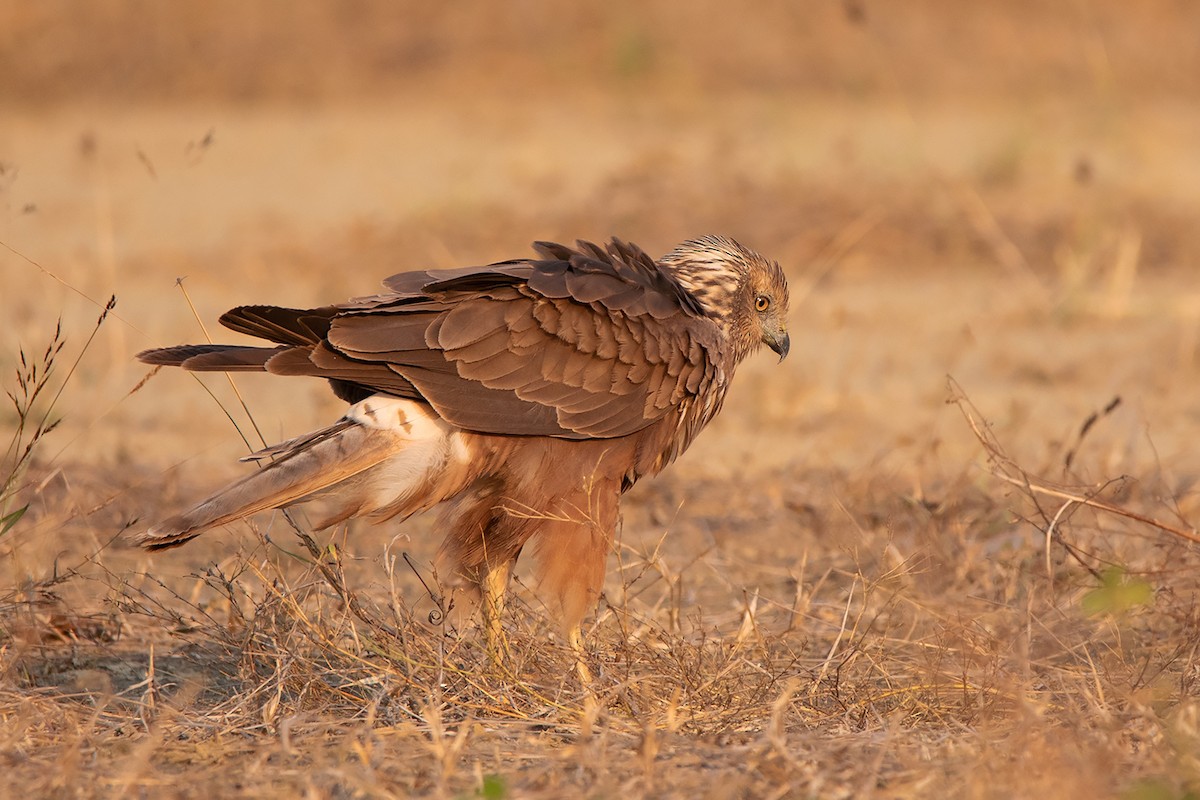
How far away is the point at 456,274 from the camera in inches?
164

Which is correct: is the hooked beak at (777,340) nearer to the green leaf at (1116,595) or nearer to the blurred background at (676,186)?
the blurred background at (676,186)

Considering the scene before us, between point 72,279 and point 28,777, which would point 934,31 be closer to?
point 72,279

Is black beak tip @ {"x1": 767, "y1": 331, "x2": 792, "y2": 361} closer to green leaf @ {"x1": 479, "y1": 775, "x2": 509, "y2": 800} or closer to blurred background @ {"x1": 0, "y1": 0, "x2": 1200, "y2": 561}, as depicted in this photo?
blurred background @ {"x1": 0, "y1": 0, "x2": 1200, "y2": 561}

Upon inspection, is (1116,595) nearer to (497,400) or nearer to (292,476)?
(497,400)

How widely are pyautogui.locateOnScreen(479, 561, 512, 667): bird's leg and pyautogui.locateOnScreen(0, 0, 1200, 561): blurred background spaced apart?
1278 millimetres

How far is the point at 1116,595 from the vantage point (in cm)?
364

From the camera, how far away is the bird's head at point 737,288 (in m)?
4.78

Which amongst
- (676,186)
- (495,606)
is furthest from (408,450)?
(676,186)

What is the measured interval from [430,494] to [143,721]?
3.33ft

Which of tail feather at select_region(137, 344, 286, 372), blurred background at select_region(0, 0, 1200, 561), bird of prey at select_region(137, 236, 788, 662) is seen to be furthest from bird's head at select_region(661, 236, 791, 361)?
tail feather at select_region(137, 344, 286, 372)

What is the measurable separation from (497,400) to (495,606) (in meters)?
0.59

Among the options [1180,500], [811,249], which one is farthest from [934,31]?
[1180,500]

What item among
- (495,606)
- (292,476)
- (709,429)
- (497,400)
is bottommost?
(709,429)

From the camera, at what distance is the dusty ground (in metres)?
3.37
